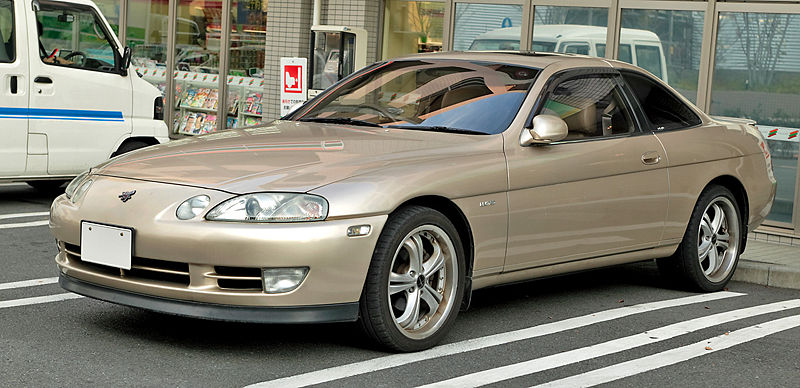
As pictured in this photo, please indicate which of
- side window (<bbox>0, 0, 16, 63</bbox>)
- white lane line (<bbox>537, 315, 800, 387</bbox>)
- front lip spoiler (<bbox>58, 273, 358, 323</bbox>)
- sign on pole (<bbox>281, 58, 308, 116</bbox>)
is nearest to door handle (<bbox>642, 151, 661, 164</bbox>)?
white lane line (<bbox>537, 315, 800, 387</bbox>)

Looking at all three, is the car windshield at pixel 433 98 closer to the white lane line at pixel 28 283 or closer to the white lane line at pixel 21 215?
the white lane line at pixel 28 283

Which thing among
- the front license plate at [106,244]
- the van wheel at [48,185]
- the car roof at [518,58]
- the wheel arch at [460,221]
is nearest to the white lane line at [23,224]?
the van wheel at [48,185]

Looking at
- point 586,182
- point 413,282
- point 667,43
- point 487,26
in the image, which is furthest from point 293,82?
point 413,282

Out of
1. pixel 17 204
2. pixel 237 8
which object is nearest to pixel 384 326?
pixel 17 204

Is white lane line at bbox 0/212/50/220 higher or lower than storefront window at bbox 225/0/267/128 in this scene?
lower

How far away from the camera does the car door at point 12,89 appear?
30.7ft

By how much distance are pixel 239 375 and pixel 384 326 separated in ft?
2.35

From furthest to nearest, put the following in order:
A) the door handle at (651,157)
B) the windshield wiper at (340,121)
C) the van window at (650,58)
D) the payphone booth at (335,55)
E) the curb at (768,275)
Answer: the payphone booth at (335,55)
the van window at (650,58)
the curb at (768,275)
the door handle at (651,157)
the windshield wiper at (340,121)

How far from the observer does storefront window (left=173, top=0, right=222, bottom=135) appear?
14875mm

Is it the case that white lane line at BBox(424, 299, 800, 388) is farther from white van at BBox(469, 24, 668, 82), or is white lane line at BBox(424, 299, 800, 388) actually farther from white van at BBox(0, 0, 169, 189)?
white van at BBox(0, 0, 169, 189)

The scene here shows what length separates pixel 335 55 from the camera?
1187 cm

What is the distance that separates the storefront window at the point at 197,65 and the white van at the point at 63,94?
14.6 ft

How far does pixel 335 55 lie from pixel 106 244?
7.07 meters

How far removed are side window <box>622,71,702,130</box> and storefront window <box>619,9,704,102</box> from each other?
3.25 meters
